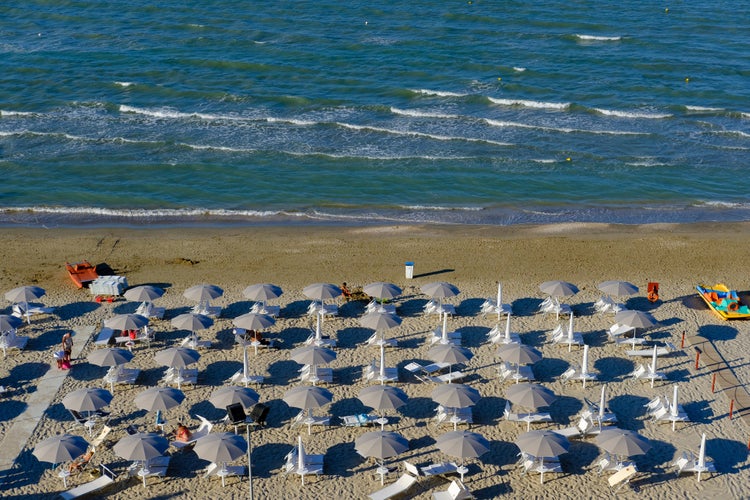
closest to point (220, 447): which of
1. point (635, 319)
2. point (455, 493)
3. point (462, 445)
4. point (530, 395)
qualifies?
point (455, 493)

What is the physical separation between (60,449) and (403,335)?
456 inches

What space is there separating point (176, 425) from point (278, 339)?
5.47 meters

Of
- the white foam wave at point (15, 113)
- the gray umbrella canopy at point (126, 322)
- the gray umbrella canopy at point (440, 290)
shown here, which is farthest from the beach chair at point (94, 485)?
the white foam wave at point (15, 113)

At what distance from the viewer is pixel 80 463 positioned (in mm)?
22609

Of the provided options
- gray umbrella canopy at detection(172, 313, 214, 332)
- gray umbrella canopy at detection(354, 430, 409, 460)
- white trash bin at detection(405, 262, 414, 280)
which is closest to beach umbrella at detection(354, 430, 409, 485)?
gray umbrella canopy at detection(354, 430, 409, 460)

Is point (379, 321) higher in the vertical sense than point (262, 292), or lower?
lower

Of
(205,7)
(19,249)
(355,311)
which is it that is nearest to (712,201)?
(355,311)

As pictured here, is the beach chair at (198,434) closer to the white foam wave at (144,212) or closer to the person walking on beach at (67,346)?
the person walking on beach at (67,346)

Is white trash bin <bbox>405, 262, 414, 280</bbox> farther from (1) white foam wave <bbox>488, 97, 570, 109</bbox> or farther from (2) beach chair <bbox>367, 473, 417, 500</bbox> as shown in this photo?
(1) white foam wave <bbox>488, 97, 570, 109</bbox>

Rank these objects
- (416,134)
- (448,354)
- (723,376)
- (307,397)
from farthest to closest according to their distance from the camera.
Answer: (416,134)
(723,376)
(448,354)
(307,397)

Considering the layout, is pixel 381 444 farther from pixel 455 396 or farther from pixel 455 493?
pixel 455 396

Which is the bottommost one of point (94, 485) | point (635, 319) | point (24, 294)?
point (94, 485)

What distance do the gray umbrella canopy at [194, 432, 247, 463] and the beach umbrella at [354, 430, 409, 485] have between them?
2922mm

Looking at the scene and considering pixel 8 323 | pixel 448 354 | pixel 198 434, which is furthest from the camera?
pixel 8 323
